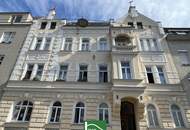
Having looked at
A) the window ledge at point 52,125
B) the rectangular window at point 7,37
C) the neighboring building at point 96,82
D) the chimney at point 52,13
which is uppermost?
the chimney at point 52,13

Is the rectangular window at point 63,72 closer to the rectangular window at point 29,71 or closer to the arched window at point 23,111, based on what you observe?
the rectangular window at point 29,71

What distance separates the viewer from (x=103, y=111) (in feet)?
59.0

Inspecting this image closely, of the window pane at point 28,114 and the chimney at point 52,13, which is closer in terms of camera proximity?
the window pane at point 28,114

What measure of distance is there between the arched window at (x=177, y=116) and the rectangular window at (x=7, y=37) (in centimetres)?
1815

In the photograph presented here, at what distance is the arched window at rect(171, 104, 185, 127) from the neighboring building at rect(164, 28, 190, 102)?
1991 millimetres

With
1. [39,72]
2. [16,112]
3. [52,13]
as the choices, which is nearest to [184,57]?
[39,72]

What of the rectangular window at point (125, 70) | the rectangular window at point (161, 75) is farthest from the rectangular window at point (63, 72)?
the rectangular window at point (161, 75)

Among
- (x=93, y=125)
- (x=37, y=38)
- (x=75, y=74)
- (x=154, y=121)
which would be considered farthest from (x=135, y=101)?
(x=37, y=38)

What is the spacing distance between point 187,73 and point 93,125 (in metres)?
13.3

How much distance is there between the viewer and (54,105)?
18422 mm

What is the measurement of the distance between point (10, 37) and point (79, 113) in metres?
12.6

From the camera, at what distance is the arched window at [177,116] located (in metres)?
17.3

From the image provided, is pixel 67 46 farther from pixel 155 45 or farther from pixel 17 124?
pixel 17 124

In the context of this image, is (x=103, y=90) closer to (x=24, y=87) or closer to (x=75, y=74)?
(x=75, y=74)
